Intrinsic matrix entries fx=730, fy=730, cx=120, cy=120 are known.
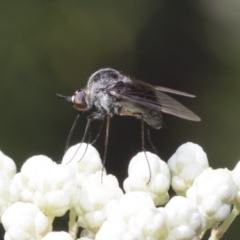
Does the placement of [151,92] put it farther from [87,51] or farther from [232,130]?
[87,51]

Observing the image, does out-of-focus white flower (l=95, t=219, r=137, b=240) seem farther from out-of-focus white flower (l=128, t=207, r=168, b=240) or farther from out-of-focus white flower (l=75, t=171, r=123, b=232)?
out-of-focus white flower (l=75, t=171, r=123, b=232)

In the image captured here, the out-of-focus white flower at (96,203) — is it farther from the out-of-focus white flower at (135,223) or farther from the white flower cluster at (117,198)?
the out-of-focus white flower at (135,223)

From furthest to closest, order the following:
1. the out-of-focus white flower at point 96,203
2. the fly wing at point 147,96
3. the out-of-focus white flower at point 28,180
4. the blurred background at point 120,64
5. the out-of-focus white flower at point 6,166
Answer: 1. the blurred background at point 120,64
2. the fly wing at point 147,96
3. the out-of-focus white flower at point 6,166
4. the out-of-focus white flower at point 28,180
5. the out-of-focus white flower at point 96,203

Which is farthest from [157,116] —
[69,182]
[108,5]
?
[108,5]

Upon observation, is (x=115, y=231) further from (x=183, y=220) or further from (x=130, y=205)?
(x=183, y=220)

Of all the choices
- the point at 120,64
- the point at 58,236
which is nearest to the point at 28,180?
the point at 58,236

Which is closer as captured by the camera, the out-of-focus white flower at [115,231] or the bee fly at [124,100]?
the out-of-focus white flower at [115,231]

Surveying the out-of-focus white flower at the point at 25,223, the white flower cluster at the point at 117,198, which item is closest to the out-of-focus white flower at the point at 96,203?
the white flower cluster at the point at 117,198

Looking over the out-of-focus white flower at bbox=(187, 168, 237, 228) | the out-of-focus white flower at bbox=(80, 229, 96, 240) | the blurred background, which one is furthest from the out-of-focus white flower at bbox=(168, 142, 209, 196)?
the blurred background
